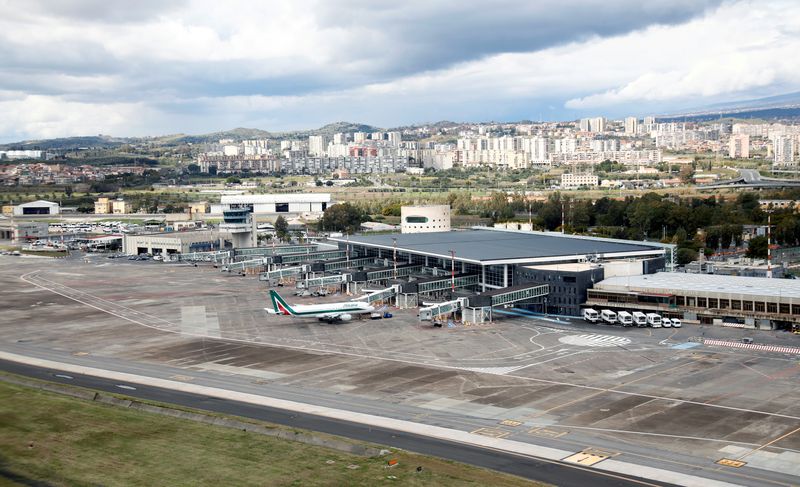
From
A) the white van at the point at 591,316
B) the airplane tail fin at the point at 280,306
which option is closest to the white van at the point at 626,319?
the white van at the point at 591,316

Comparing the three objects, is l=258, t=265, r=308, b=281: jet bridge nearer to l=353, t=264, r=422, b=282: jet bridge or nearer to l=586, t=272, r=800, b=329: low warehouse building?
l=353, t=264, r=422, b=282: jet bridge

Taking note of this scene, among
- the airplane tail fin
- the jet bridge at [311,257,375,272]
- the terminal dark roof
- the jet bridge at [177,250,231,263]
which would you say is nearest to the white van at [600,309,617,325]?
the terminal dark roof

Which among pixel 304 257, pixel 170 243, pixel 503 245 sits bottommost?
pixel 304 257

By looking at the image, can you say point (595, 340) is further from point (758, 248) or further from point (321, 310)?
point (758, 248)

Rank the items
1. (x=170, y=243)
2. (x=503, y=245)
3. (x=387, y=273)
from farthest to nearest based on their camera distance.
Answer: (x=170, y=243) → (x=387, y=273) → (x=503, y=245)

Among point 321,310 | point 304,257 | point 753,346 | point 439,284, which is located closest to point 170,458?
point 321,310

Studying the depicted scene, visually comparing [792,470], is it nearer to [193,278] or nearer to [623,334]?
[623,334]
